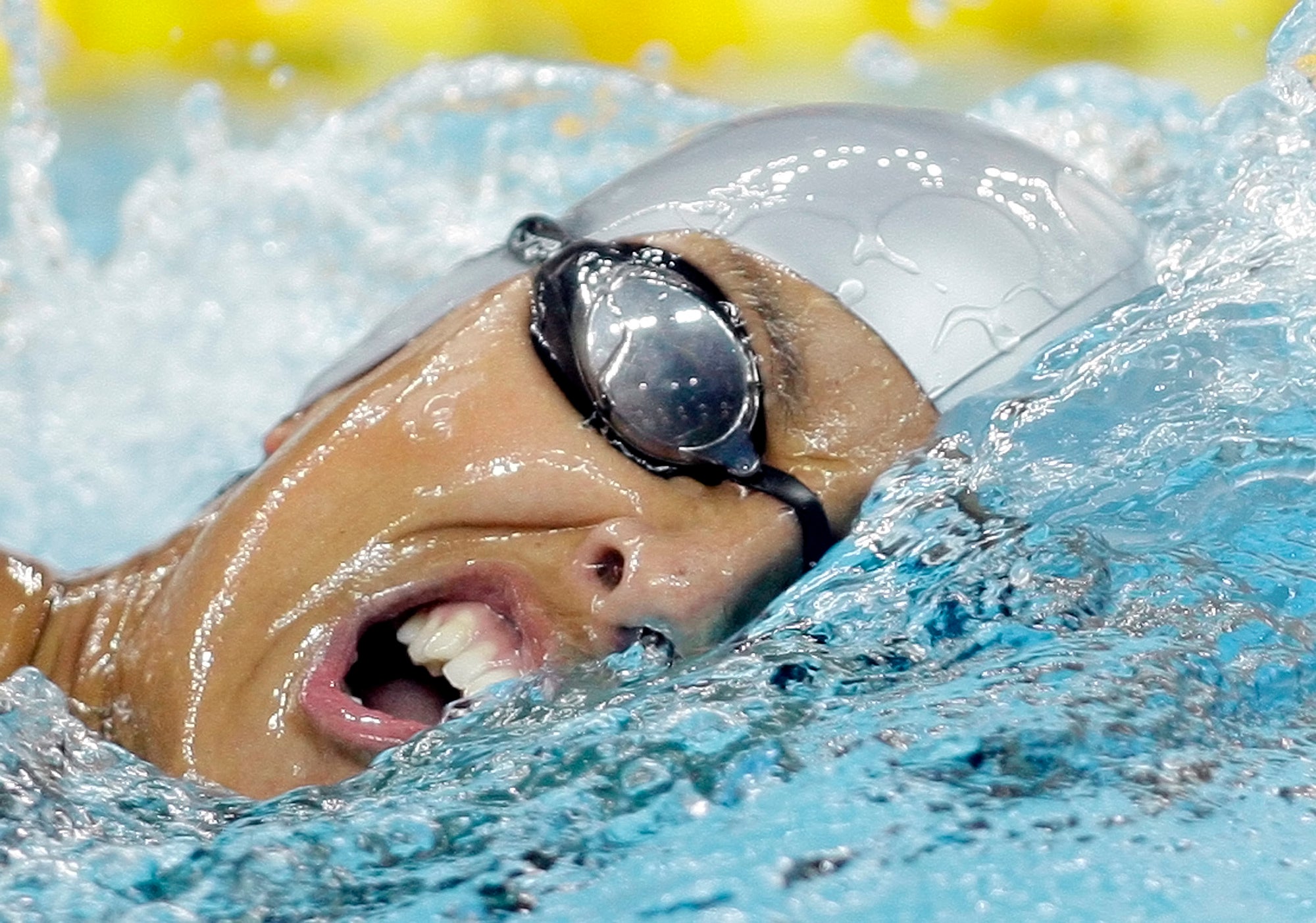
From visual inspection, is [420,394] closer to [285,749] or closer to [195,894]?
[285,749]

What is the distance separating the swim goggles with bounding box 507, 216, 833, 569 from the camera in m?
1.25

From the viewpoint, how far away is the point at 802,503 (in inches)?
49.9

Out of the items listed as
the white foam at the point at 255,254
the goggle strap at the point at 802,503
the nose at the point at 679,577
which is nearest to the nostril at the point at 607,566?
the nose at the point at 679,577

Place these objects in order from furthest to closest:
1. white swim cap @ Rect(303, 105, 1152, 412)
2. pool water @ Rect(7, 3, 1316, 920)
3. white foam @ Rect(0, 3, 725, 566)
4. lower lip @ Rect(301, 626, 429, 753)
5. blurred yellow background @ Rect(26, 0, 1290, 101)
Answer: blurred yellow background @ Rect(26, 0, 1290, 101) → white foam @ Rect(0, 3, 725, 566) → white swim cap @ Rect(303, 105, 1152, 412) → lower lip @ Rect(301, 626, 429, 753) → pool water @ Rect(7, 3, 1316, 920)

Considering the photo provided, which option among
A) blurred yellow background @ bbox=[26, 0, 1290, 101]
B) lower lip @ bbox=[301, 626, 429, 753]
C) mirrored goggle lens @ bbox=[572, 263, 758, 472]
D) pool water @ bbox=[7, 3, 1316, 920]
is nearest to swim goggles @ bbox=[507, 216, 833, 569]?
mirrored goggle lens @ bbox=[572, 263, 758, 472]

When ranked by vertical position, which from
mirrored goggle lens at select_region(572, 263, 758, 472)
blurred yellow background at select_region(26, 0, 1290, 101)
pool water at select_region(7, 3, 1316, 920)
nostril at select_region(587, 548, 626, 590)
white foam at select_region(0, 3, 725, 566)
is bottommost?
pool water at select_region(7, 3, 1316, 920)

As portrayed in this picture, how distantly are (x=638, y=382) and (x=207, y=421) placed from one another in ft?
4.87

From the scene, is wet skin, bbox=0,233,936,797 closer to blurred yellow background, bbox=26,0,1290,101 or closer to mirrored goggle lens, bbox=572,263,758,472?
mirrored goggle lens, bbox=572,263,758,472

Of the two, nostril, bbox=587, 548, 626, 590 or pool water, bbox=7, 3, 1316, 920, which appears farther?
nostril, bbox=587, 548, 626, 590

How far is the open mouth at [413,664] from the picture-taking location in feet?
3.87

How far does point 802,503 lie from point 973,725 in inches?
11.2

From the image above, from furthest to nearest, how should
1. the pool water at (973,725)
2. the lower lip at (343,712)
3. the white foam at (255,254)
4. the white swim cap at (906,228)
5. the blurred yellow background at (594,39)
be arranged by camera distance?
the blurred yellow background at (594,39) < the white foam at (255,254) < the white swim cap at (906,228) < the lower lip at (343,712) < the pool water at (973,725)

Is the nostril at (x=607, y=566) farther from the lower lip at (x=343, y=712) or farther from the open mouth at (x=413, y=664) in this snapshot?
the lower lip at (x=343, y=712)

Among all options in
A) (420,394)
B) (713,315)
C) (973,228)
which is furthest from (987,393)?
(420,394)
